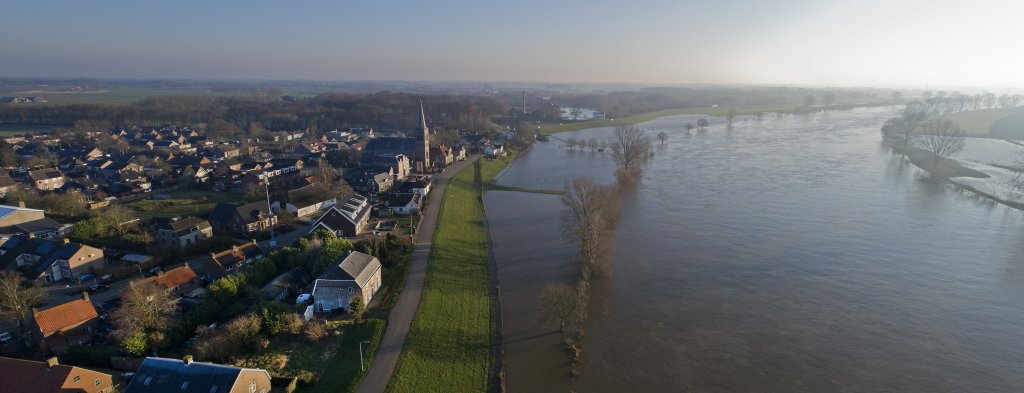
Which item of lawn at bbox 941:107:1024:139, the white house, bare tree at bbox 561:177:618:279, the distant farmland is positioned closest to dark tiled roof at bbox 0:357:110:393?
the white house

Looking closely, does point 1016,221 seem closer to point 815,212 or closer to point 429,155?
point 815,212

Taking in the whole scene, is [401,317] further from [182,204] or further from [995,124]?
[995,124]

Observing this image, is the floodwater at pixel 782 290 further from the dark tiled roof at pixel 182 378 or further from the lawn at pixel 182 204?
the lawn at pixel 182 204

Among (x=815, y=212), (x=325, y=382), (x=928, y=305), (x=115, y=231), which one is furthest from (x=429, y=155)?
(x=928, y=305)

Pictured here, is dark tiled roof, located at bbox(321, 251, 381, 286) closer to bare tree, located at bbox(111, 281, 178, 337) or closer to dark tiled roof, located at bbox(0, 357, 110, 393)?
bare tree, located at bbox(111, 281, 178, 337)

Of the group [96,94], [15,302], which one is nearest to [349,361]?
[15,302]

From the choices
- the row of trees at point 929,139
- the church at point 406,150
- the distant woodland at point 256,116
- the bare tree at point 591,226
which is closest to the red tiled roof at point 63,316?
the bare tree at point 591,226
